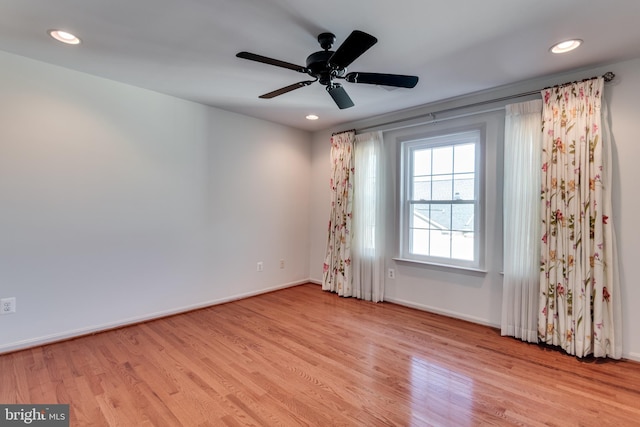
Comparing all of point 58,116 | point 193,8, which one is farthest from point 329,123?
point 58,116

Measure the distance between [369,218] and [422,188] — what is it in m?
0.76

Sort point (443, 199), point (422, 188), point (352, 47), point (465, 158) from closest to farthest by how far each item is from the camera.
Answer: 1. point (352, 47)
2. point (465, 158)
3. point (443, 199)
4. point (422, 188)

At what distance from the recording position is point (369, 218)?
4082 millimetres

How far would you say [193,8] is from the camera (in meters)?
1.89

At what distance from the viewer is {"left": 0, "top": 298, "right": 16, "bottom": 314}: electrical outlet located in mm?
2500

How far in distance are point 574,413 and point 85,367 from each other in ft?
10.9

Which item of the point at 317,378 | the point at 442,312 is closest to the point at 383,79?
the point at 317,378

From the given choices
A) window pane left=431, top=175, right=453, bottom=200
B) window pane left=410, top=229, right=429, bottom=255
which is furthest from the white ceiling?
window pane left=410, top=229, right=429, bottom=255

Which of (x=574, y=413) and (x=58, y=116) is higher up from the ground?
(x=58, y=116)

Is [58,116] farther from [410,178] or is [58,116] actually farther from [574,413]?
[574,413]

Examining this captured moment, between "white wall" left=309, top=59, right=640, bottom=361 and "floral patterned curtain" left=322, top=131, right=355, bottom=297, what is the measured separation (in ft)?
1.01

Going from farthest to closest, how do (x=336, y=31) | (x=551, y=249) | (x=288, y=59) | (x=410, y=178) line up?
(x=410, y=178), (x=551, y=249), (x=288, y=59), (x=336, y=31)

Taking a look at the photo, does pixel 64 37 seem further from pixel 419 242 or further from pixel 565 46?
pixel 419 242

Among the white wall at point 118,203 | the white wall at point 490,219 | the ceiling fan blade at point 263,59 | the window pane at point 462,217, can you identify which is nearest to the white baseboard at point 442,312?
the white wall at point 490,219
